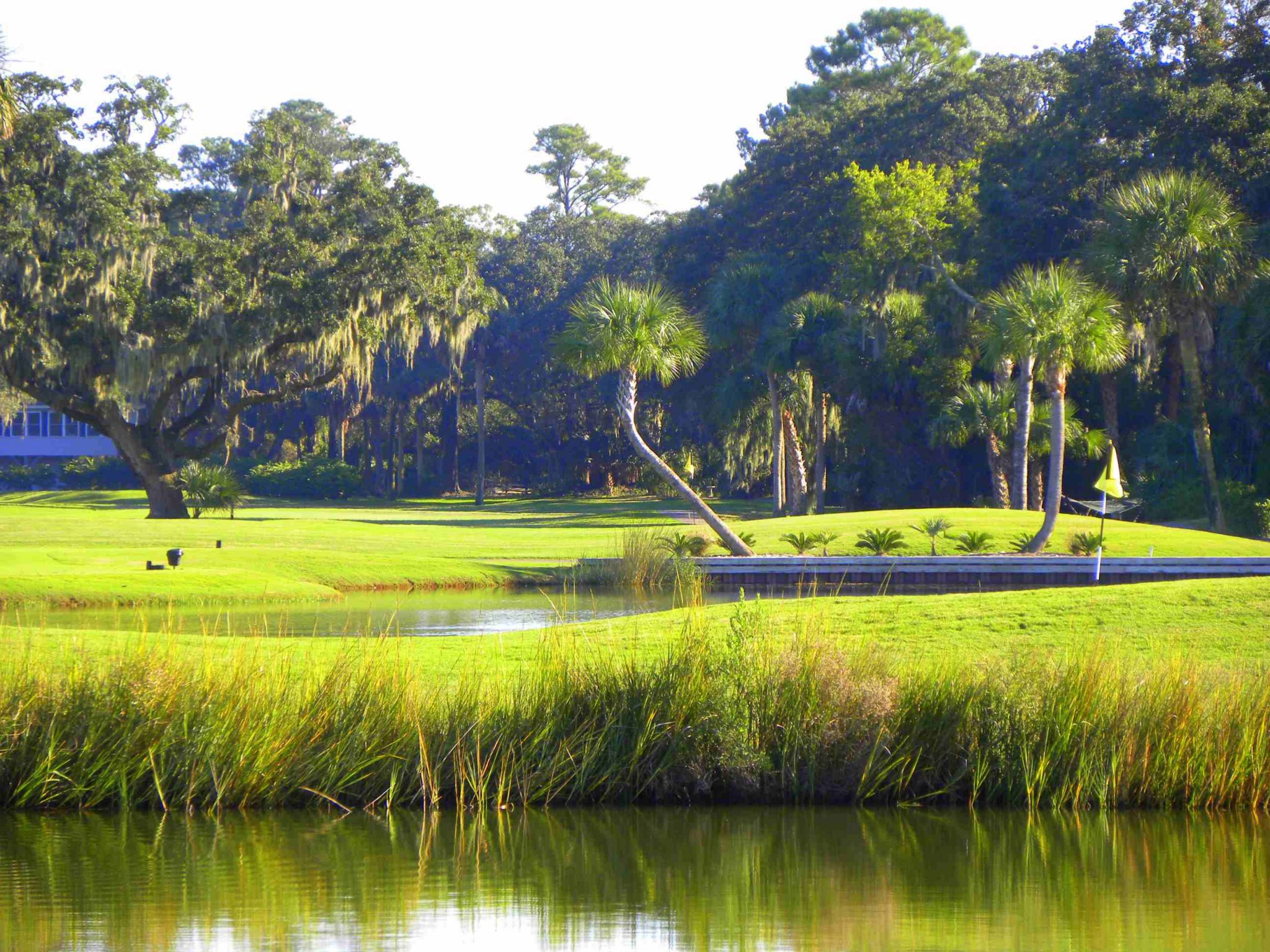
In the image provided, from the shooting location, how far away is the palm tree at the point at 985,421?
42.1 m

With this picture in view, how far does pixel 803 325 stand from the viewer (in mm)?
48781

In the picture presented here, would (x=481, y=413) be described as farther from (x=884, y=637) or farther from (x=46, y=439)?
(x=884, y=637)

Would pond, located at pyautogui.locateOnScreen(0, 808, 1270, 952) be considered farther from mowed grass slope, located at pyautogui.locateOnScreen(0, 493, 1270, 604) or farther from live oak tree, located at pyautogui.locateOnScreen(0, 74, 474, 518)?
live oak tree, located at pyautogui.locateOnScreen(0, 74, 474, 518)

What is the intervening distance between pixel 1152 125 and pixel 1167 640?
33.6m

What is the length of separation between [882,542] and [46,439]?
63.2 metres

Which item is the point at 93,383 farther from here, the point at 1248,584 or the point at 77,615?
the point at 1248,584

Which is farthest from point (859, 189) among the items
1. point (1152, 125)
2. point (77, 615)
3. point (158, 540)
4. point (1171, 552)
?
point (77, 615)

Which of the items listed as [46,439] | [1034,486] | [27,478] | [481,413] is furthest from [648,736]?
[46,439]

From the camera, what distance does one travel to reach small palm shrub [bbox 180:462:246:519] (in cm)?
4350

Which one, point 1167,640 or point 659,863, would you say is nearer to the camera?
point 659,863

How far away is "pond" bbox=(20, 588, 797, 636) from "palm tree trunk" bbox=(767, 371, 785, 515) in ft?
78.7

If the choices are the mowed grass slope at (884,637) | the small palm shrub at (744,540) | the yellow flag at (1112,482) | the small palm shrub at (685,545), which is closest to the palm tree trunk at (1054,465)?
the yellow flag at (1112,482)

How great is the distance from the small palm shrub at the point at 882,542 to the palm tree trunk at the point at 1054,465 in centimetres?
270

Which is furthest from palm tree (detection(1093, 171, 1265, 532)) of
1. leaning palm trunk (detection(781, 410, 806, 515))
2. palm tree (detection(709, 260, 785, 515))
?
leaning palm trunk (detection(781, 410, 806, 515))
